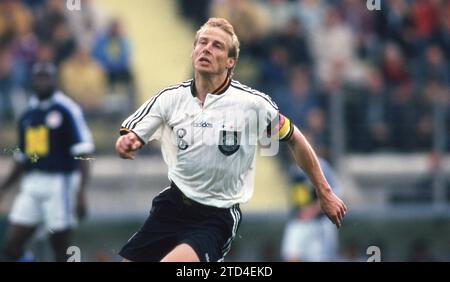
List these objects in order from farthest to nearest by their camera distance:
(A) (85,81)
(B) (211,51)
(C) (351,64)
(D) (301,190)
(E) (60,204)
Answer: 1. (C) (351,64)
2. (A) (85,81)
3. (D) (301,190)
4. (E) (60,204)
5. (B) (211,51)

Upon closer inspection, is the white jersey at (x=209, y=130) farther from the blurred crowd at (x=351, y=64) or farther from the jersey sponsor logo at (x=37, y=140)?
the blurred crowd at (x=351, y=64)

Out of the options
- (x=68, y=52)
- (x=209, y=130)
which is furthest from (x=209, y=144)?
(x=68, y=52)

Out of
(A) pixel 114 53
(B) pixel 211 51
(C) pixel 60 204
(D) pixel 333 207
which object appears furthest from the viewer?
(A) pixel 114 53

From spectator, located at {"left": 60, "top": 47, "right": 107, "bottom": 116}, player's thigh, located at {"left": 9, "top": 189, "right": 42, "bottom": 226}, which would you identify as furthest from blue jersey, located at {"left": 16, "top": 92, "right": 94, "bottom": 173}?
spectator, located at {"left": 60, "top": 47, "right": 107, "bottom": 116}

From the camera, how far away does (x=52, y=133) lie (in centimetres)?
1350

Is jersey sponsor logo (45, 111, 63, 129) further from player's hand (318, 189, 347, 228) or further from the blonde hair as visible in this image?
player's hand (318, 189, 347, 228)

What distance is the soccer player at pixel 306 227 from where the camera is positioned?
1527cm

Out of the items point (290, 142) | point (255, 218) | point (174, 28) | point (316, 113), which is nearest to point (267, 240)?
point (255, 218)

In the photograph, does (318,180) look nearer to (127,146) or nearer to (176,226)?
(176,226)

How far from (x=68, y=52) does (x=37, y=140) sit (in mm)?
2836

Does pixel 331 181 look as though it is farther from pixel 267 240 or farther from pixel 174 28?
pixel 174 28

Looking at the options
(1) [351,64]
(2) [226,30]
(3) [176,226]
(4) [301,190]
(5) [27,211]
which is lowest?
(3) [176,226]

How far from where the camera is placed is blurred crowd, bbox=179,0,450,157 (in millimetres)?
15734

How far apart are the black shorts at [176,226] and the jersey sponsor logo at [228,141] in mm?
392
